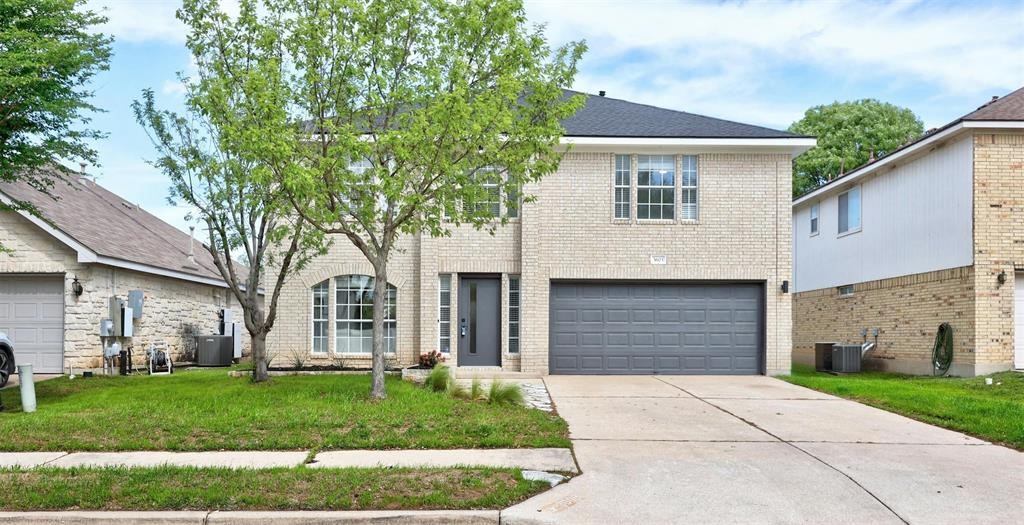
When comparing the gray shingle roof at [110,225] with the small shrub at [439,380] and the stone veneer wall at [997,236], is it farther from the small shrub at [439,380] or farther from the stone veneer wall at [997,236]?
the stone veneer wall at [997,236]

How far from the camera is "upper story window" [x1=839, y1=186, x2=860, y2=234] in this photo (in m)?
21.8

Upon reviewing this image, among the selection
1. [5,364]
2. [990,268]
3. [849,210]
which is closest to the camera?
[5,364]

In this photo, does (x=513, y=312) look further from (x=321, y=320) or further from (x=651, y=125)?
(x=651, y=125)

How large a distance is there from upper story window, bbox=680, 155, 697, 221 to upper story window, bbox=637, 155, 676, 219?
0.74 feet

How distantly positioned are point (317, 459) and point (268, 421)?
2047 millimetres

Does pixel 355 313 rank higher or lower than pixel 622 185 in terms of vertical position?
lower

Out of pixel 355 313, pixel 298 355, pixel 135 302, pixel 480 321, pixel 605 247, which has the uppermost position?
pixel 605 247

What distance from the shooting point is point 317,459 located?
7.55 meters

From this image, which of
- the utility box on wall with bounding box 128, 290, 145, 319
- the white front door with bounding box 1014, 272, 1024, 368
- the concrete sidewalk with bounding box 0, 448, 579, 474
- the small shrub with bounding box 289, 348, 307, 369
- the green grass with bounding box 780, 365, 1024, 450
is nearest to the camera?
the concrete sidewalk with bounding box 0, 448, 579, 474

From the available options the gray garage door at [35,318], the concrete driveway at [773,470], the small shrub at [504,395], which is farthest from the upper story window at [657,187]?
the gray garage door at [35,318]

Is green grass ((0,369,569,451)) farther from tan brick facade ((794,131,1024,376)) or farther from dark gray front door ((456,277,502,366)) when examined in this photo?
tan brick facade ((794,131,1024,376))

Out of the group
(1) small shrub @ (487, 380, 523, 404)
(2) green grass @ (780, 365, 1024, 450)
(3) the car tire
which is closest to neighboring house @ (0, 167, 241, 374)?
(3) the car tire

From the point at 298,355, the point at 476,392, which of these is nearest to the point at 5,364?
the point at 298,355

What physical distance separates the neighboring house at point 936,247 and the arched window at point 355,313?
40.7 feet
